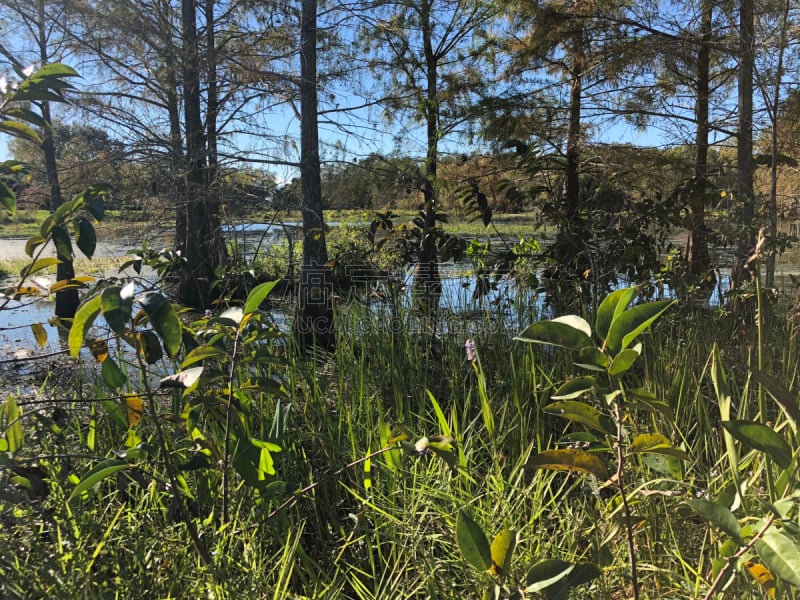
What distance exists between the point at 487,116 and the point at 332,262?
65.5 inches

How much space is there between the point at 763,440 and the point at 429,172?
3.83 m

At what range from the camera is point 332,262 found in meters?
3.05

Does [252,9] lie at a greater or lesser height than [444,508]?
greater

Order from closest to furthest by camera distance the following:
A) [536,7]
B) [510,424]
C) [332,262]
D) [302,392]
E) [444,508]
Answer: [444,508] → [510,424] → [302,392] → [332,262] → [536,7]

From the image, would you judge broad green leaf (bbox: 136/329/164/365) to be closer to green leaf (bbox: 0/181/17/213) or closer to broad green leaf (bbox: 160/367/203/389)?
broad green leaf (bbox: 160/367/203/389)

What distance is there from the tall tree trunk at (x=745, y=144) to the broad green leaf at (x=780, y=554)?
2222 millimetres

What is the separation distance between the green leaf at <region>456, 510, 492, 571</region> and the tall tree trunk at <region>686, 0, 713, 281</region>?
2.40 m

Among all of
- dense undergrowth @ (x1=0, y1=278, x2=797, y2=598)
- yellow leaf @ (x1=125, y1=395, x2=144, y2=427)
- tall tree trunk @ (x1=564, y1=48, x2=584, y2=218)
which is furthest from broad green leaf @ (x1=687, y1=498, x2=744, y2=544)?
tall tree trunk @ (x1=564, y1=48, x2=584, y2=218)

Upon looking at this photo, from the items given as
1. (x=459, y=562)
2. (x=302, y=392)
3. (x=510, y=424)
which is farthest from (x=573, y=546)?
(x=302, y=392)

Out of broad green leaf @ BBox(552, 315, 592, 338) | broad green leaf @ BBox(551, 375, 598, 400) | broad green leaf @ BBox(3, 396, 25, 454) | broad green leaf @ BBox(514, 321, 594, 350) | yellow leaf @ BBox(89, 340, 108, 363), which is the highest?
broad green leaf @ BBox(552, 315, 592, 338)

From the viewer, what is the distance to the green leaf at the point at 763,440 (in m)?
0.51

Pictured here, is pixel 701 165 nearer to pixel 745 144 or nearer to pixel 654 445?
pixel 745 144

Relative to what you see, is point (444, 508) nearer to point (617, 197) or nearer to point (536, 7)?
point (617, 197)

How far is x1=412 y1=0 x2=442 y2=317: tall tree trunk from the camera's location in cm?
297
